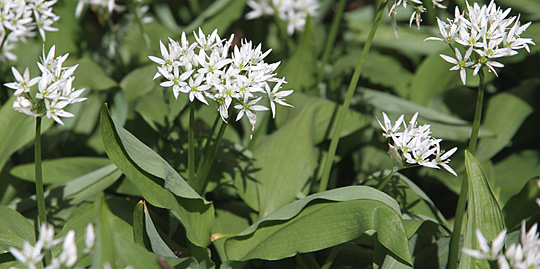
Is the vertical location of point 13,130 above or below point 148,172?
below

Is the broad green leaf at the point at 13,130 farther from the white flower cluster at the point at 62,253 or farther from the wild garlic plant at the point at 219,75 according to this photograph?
the white flower cluster at the point at 62,253

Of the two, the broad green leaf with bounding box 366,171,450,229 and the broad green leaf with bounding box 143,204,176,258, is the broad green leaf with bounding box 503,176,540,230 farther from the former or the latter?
the broad green leaf with bounding box 143,204,176,258

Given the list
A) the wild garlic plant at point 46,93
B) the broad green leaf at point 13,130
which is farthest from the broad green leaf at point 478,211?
the broad green leaf at point 13,130

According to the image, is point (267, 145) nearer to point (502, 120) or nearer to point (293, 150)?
point (293, 150)

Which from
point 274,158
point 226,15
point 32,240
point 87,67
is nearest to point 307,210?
point 274,158

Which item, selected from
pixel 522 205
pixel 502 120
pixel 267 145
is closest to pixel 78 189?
pixel 267 145

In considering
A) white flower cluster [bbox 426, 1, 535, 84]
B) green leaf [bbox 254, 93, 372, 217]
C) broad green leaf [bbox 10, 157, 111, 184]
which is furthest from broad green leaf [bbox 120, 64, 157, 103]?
white flower cluster [bbox 426, 1, 535, 84]
